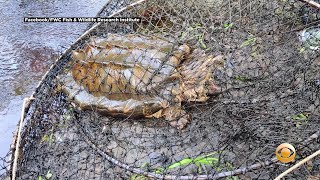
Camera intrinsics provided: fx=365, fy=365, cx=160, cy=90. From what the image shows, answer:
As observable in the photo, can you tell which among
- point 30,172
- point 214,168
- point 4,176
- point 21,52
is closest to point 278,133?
point 214,168

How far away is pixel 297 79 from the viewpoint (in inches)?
114

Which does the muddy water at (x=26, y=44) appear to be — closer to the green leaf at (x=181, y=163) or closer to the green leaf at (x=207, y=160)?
the green leaf at (x=181, y=163)

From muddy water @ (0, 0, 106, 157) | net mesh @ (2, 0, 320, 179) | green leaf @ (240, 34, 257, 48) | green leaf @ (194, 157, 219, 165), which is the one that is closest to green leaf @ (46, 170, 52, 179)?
net mesh @ (2, 0, 320, 179)

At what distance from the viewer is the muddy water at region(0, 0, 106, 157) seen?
3685mm

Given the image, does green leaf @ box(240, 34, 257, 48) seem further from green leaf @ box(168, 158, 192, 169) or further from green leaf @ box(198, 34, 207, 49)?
green leaf @ box(168, 158, 192, 169)

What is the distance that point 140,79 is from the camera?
302cm

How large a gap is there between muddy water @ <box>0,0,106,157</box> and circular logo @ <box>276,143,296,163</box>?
2.39 m

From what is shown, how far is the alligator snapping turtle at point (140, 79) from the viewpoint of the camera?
3008 millimetres

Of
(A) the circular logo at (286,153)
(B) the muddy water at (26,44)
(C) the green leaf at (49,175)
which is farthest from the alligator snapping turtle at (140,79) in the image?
(A) the circular logo at (286,153)

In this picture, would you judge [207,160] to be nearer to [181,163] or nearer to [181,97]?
[181,163]

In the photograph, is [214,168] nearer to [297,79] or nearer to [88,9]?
[297,79]

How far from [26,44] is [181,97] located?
8.09ft

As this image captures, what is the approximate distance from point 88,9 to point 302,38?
2.94 metres

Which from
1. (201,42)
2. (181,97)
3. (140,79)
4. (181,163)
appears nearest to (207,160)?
(181,163)
